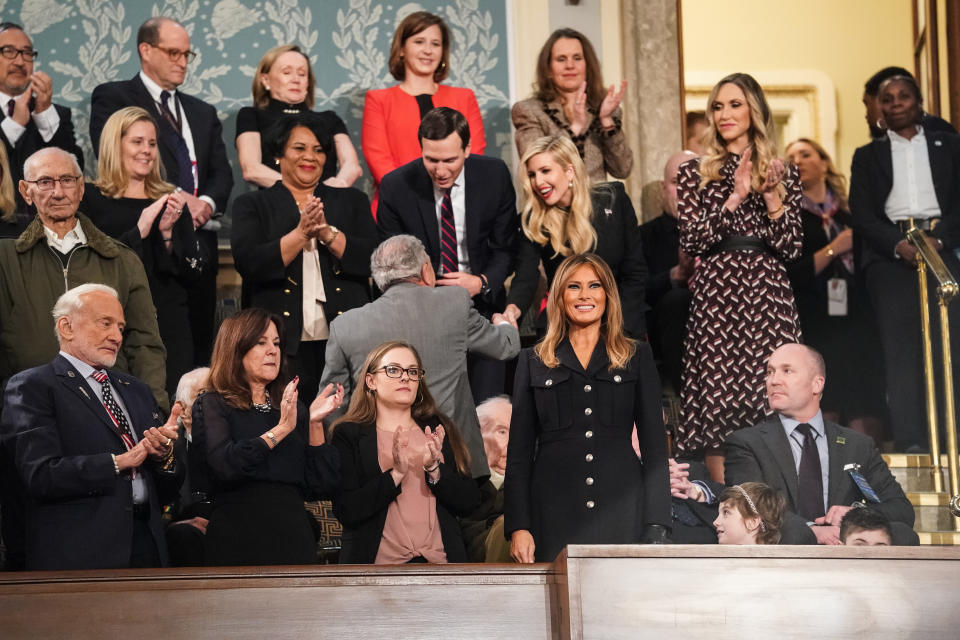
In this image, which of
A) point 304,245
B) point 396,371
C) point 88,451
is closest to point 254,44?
point 304,245

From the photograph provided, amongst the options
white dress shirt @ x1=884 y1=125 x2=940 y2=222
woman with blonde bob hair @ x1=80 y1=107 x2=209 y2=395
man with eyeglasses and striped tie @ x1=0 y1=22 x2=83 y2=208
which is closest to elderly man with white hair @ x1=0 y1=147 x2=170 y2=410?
woman with blonde bob hair @ x1=80 y1=107 x2=209 y2=395

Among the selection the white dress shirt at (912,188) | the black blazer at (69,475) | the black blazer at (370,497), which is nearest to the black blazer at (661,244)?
the white dress shirt at (912,188)

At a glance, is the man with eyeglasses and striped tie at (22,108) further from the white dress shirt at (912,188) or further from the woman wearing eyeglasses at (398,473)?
the white dress shirt at (912,188)

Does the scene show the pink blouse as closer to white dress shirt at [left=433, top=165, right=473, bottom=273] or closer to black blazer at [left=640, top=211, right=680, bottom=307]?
white dress shirt at [left=433, top=165, right=473, bottom=273]

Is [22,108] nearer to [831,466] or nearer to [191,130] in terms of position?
[191,130]

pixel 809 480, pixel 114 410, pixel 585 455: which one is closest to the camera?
pixel 585 455

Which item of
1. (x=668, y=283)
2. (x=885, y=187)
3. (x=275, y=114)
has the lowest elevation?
(x=668, y=283)

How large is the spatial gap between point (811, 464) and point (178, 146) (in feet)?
8.73

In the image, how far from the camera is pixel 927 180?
5.86 meters

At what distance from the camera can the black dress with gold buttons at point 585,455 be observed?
13.3ft

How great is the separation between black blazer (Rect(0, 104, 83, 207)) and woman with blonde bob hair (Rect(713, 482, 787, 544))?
8.78 feet

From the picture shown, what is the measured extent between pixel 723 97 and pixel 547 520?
192 cm

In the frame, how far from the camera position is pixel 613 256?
17.2 ft

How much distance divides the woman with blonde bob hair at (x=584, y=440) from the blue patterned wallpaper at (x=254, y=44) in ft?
9.40
